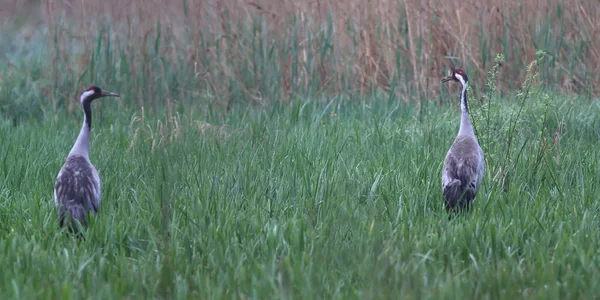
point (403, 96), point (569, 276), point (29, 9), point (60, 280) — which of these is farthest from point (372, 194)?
point (29, 9)

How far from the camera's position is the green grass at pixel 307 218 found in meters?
3.69

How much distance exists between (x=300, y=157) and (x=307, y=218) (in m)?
1.49

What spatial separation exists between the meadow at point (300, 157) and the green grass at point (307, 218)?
0.7 inches

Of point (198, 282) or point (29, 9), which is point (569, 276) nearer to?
point (198, 282)

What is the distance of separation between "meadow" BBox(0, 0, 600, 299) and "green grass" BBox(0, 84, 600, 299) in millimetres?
17

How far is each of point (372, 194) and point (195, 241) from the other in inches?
50.9

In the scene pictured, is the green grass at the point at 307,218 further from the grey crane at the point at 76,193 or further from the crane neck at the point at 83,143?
the crane neck at the point at 83,143

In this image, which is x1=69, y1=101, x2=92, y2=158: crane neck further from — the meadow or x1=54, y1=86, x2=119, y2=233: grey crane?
the meadow

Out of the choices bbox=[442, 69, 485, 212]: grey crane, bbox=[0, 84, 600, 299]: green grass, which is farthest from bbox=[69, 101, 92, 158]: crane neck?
bbox=[442, 69, 485, 212]: grey crane

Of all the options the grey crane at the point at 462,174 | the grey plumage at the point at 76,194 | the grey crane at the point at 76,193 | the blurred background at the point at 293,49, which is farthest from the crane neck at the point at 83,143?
the blurred background at the point at 293,49

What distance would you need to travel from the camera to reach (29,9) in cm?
1332

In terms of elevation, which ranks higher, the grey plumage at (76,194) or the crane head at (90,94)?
the crane head at (90,94)

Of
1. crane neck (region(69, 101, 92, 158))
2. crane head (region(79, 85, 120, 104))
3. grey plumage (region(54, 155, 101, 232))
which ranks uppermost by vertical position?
crane head (region(79, 85, 120, 104))

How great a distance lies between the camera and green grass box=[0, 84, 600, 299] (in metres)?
3.69
